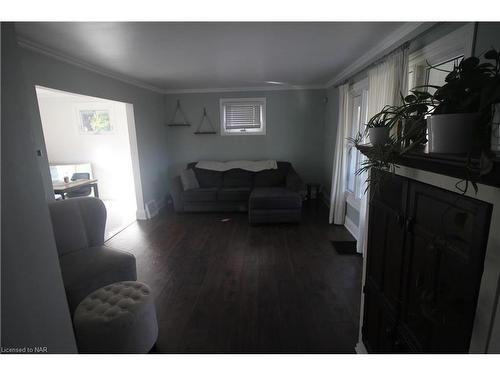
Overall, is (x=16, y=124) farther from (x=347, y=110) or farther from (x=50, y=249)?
(x=347, y=110)

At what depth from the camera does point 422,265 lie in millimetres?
1027

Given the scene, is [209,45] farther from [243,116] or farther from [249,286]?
[243,116]

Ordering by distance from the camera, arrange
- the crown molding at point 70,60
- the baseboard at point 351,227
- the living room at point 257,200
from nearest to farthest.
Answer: the living room at point 257,200 < the crown molding at point 70,60 < the baseboard at point 351,227

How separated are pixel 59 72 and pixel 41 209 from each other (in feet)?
9.12

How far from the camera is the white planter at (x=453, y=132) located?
0.79 m

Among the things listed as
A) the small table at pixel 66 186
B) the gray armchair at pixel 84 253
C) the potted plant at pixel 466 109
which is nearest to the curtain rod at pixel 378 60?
the potted plant at pixel 466 109

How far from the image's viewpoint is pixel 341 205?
13.1 feet

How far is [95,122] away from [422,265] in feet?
21.8

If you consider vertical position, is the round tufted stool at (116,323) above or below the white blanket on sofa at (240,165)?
below

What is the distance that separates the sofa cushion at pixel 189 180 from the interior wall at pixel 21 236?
13.6 feet

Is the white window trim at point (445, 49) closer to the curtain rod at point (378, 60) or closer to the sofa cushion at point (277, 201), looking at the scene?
the curtain rod at point (378, 60)

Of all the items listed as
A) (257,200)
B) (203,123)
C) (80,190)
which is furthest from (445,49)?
(80,190)

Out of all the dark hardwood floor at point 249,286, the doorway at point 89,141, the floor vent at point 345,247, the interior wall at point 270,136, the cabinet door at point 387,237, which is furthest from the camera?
the doorway at point 89,141
